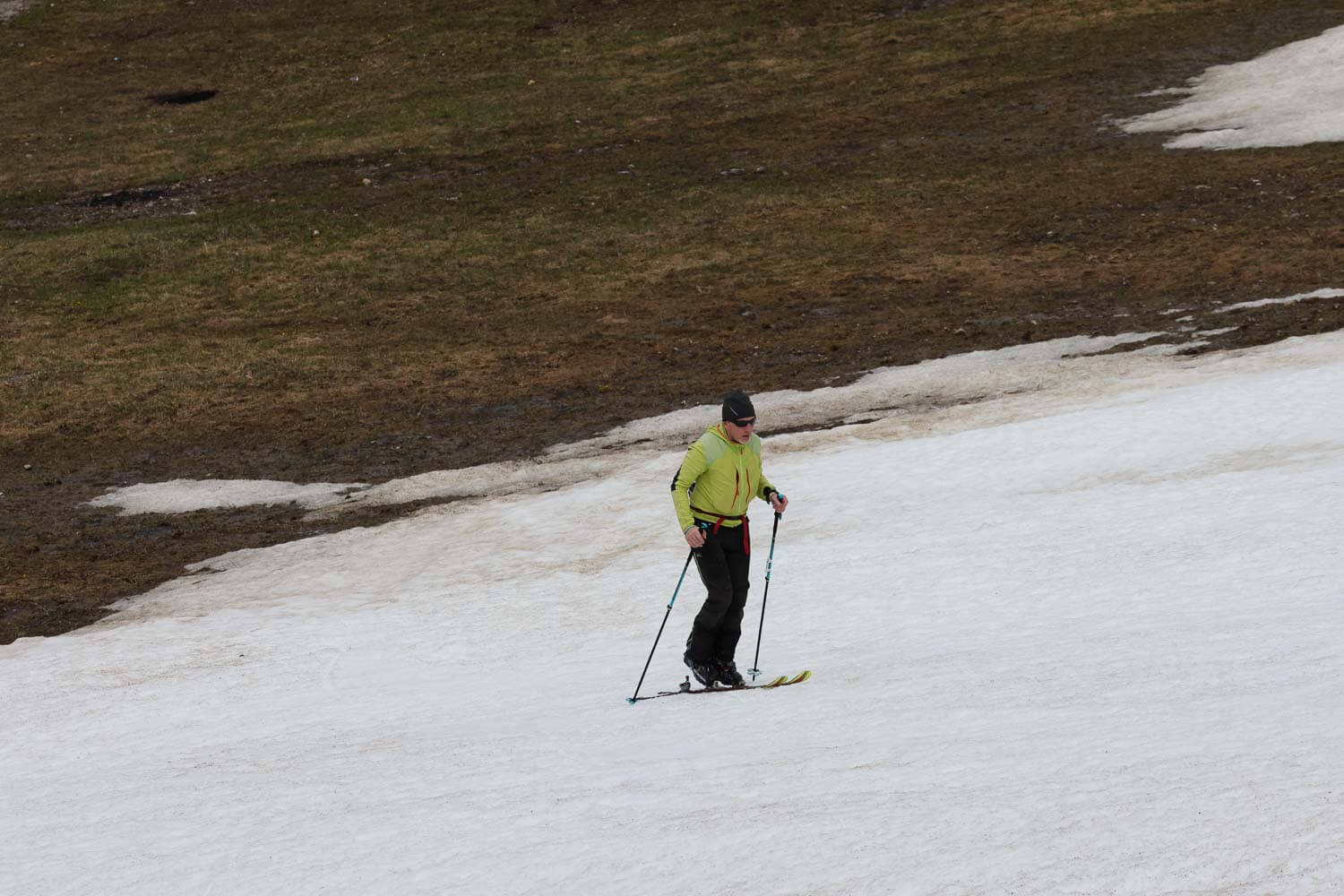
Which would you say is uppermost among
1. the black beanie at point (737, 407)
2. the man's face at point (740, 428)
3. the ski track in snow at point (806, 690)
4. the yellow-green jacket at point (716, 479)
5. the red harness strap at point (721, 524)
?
the black beanie at point (737, 407)

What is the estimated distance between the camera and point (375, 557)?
64.7ft

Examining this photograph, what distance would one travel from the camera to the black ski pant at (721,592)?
41.3ft

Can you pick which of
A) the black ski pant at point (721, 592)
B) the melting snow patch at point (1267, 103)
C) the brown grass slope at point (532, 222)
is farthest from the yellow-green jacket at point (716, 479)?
the melting snow patch at point (1267, 103)

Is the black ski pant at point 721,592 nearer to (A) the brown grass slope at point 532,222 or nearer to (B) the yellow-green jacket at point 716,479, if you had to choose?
(B) the yellow-green jacket at point 716,479

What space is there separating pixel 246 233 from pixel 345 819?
1308 inches

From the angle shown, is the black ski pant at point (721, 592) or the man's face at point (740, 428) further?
the black ski pant at point (721, 592)

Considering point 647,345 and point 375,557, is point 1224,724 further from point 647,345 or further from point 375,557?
point 647,345

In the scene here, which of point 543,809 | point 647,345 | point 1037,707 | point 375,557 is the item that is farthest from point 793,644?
point 647,345

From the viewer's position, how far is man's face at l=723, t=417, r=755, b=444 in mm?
12275

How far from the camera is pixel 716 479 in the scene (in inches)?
492

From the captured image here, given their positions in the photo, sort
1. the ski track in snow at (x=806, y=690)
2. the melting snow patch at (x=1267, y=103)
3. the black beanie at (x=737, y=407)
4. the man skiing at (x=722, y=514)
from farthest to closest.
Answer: the melting snow patch at (x=1267, y=103), the man skiing at (x=722, y=514), the black beanie at (x=737, y=407), the ski track in snow at (x=806, y=690)

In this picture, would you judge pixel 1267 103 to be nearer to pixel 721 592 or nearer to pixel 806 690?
pixel 721 592

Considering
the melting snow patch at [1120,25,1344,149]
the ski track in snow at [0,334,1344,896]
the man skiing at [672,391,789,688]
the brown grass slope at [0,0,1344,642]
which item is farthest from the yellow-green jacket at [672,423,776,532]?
the melting snow patch at [1120,25,1344,149]

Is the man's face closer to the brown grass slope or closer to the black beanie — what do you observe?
the black beanie
